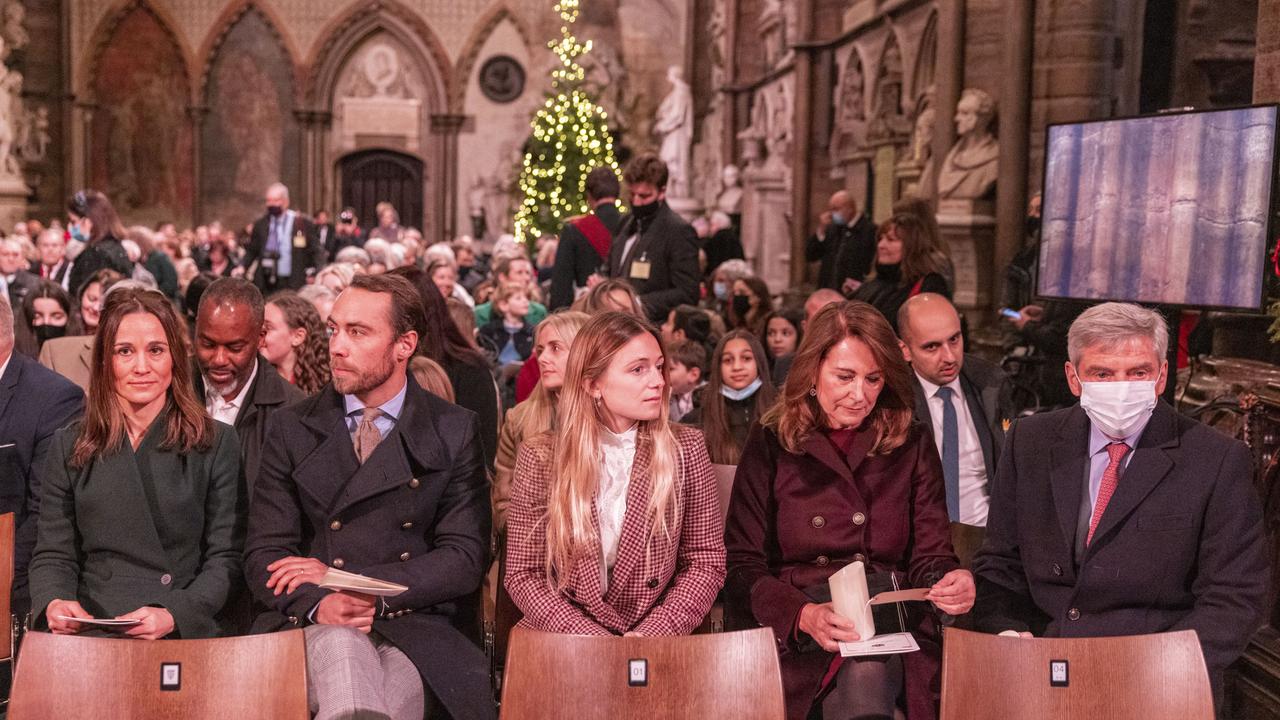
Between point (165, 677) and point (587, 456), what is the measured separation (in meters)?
1.09

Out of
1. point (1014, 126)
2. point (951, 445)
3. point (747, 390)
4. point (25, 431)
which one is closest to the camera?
point (25, 431)

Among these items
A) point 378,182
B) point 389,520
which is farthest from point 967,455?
point 378,182

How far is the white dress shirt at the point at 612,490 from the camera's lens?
341 centimetres

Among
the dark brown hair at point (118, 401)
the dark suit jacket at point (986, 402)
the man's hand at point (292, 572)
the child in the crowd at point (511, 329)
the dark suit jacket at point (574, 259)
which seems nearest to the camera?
the man's hand at point (292, 572)

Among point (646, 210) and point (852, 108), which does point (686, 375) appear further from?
point (852, 108)

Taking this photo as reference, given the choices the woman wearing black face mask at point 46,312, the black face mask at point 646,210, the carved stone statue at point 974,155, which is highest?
the carved stone statue at point 974,155

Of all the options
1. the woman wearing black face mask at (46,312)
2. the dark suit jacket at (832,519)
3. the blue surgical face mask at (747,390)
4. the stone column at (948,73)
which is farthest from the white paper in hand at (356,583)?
the stone column at (948,73)

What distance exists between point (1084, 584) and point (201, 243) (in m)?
17.9


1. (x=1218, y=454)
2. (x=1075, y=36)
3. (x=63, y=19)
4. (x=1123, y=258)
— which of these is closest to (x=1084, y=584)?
(x=1218, y=454)

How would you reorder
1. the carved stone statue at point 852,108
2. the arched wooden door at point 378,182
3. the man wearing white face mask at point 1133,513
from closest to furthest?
1. the man wearing white face mask at point 1133,513
2. the carved stone statue at point 852,108
3. the arched wooden door at point 378,182

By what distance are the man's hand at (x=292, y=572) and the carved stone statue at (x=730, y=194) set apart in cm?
1529

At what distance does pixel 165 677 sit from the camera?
2.71 metres

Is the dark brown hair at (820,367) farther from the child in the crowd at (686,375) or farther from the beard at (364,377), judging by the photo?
the child in the crowd at (686,375)

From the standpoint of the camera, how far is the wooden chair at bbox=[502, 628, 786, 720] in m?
2.74
